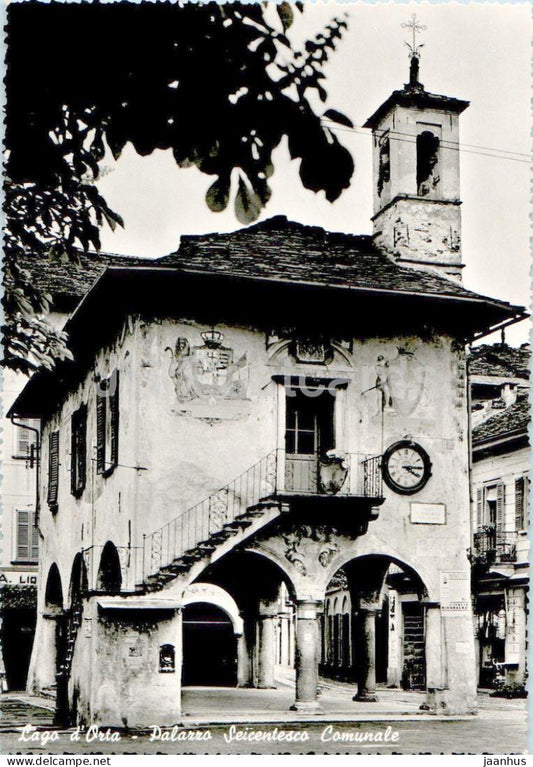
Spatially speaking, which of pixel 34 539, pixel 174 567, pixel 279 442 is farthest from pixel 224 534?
pixel 34 539

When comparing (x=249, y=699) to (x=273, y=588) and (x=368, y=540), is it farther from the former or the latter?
(x=368, y=540)

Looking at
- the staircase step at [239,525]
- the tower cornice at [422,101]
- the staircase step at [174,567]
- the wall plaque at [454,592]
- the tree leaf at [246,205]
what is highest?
the tower cornice at [422,101]

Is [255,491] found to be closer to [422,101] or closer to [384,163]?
[384,163]

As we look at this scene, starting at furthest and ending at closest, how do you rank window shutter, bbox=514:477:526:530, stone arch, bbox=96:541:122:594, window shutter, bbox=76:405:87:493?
window shutter, bbox=514:477:526:530
window shutter, bbox=76:405:87:493
stone arch, bbox=96:541:122:594

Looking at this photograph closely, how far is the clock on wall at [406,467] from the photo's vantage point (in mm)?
23359

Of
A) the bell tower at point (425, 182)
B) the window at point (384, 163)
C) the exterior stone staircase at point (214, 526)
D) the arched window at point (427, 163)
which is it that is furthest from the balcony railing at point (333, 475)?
the window at point (384, 163)

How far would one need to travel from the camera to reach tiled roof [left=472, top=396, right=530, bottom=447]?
29.7 meters

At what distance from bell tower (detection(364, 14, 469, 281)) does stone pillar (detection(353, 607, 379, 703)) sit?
697 centimetres

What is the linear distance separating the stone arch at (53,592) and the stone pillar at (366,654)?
785 centimetres

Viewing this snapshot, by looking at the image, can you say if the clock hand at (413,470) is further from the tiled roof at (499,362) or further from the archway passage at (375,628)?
the tiled roof at (499,362)

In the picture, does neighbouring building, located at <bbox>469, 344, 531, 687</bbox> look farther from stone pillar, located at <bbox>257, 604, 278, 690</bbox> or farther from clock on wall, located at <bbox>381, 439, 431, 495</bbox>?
clock on wall, located at <bbox>381, 439, 431, 495</bbox>

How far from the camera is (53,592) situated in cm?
3080

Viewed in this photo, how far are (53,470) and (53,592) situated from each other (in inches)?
115

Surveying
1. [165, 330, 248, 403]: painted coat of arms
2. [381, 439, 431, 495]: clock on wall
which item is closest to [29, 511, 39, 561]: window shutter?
[165, 330, 248, 403]: painted coat of arms
